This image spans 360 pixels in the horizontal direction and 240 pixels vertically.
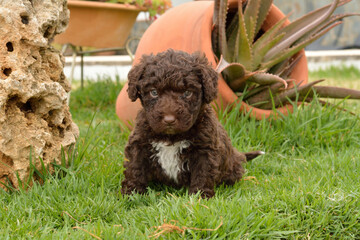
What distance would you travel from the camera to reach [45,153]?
3041mm

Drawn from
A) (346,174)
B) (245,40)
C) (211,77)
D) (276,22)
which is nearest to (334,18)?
(276,22)

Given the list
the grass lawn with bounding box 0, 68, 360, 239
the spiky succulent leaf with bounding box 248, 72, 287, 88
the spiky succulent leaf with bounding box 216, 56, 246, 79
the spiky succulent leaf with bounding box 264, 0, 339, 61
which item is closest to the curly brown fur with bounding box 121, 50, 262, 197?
the grass lawn with bounding box 0, 68, 360, 239

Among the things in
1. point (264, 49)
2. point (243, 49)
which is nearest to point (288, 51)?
point (264, 49)

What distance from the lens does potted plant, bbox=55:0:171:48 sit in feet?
17.6

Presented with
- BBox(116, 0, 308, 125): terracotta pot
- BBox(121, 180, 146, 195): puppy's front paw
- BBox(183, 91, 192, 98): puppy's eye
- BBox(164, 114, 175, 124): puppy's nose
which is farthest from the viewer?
BBox(116, 0, 308, 125): terracotta pot

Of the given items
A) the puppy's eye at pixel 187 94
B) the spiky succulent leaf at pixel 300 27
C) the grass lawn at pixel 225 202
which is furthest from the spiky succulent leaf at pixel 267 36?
the puppy's eye at pixel 187 94

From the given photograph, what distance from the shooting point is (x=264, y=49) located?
424 cm

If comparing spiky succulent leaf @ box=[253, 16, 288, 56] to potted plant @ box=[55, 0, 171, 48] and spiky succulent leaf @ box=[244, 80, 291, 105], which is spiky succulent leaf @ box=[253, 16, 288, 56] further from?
potted plant @ box=[55, 0, 171, 48]

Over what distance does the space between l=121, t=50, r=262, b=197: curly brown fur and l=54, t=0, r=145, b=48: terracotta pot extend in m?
2.76

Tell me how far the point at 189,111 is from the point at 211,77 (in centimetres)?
28

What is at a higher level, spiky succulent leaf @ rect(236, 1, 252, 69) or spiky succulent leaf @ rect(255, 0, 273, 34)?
spiky succulent leaf @ rect(255, 0, 273, 34)

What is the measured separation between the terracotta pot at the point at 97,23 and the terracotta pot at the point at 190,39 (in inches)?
46.1

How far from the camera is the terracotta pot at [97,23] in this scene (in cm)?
535

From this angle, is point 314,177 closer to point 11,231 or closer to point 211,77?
point 211,77
